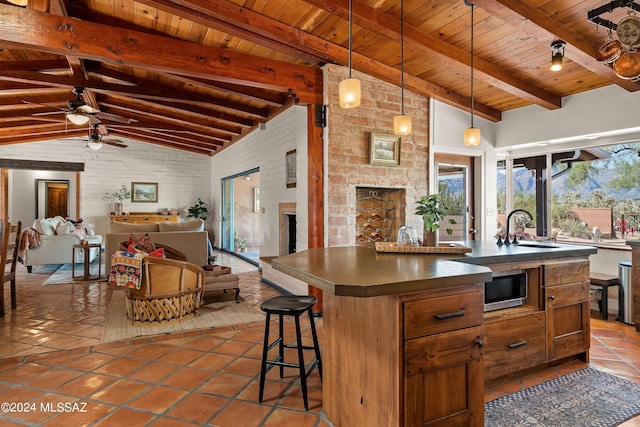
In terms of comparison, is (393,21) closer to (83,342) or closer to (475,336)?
(475,336)

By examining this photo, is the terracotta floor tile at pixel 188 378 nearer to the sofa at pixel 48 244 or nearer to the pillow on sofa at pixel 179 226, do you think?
the pillow on sofa at pixel 179 226

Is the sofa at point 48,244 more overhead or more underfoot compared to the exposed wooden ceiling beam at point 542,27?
more underfoot

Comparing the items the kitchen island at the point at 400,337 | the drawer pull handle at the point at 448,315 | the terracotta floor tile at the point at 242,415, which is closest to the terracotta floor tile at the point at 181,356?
the terracotta floor tile at the point at 242,415

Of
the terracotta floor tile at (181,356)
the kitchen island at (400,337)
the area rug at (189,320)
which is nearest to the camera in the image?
the kitchen island at (400,337)

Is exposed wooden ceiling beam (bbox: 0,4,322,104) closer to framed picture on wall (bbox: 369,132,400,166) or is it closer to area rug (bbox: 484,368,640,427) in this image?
framed picture on wall (bbox: 369,132,400,166)

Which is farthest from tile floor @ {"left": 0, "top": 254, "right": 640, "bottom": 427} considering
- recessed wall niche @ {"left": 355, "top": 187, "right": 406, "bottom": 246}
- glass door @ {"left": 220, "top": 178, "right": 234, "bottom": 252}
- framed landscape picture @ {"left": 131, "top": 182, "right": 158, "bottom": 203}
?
framed landscape picture @ {"left": 131, "top": 182, "right": 158, "bottom": 203}

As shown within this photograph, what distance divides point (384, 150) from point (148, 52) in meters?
2.79

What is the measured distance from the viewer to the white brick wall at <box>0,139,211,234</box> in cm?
936

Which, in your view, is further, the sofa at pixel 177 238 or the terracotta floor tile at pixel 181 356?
the sofa at pixel 177 238

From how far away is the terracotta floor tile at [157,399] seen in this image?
221 cm

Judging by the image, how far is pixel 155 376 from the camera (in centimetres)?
262

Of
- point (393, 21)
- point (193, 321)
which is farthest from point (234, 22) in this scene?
point (193, 321)

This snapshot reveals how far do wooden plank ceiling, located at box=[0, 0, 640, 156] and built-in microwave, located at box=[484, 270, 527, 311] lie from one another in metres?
1.97

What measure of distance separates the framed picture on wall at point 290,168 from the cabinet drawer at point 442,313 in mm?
3535
